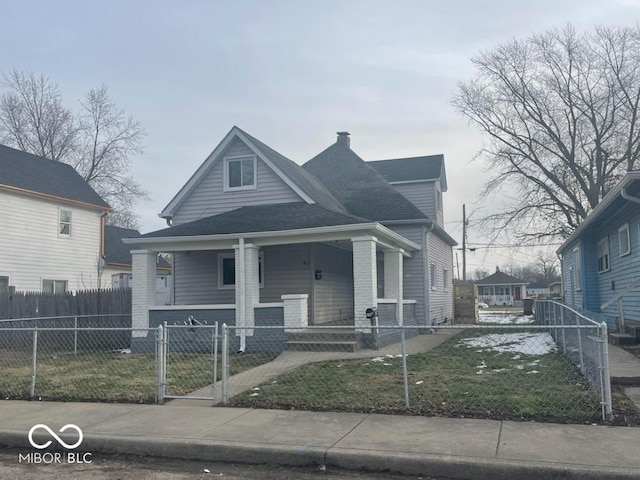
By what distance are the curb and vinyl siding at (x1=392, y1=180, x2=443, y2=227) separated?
17863 mm

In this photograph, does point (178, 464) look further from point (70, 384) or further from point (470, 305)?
point (470, 305)

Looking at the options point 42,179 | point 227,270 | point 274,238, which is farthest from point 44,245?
point 274,238

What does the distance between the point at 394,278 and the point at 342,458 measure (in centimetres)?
1099

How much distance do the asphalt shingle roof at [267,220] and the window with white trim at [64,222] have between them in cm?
1010

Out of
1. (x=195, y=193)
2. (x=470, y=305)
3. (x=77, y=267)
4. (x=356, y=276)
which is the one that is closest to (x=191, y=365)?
(x=356, y=276)

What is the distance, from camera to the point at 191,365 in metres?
11.8

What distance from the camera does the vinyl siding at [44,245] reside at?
20.9m

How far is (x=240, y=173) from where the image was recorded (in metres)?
17.7

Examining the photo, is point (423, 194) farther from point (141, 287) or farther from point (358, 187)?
point (141, 287)

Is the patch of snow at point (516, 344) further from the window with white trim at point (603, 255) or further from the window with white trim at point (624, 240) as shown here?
the window with white trim at point (624, 240)

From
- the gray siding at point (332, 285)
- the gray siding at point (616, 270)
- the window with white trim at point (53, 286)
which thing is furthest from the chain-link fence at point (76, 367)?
the gray siding at point (616, 270)

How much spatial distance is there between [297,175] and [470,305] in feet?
40.7

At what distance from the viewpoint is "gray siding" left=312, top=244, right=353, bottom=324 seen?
663 inches

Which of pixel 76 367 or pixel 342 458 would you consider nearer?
pixel 342 458
